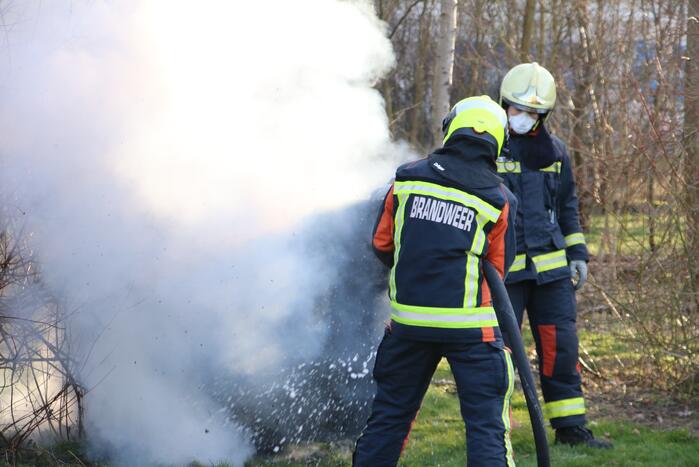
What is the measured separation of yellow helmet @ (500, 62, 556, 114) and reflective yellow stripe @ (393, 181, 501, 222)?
1.43 metres

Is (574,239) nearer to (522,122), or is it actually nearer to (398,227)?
(522,122)

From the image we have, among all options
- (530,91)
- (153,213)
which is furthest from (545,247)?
(153,213)

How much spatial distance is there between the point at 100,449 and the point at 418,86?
532 inches

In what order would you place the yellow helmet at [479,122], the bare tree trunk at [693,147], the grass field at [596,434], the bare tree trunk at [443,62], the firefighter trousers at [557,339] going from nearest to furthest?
1. the yellow helmet at [479,122]
2. the grass field at [596,434]
3. the firefighter trousers at [557,339]
4. the bare tree trunk at [693,147]
5. the bare tree trunk at [443,62]

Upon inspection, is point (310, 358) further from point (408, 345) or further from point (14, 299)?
point (14, 299)

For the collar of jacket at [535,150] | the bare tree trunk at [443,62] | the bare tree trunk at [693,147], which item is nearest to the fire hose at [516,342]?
the collar of jacket at [535,150]

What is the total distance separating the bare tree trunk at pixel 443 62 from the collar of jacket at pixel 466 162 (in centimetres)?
356

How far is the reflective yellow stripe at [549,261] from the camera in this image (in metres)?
4.67


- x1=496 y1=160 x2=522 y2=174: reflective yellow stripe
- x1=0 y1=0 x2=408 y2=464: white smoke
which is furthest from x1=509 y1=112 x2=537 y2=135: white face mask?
x1=0 y1=0 x2=408 y2=464: white smoke

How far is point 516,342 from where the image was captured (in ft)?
11.5

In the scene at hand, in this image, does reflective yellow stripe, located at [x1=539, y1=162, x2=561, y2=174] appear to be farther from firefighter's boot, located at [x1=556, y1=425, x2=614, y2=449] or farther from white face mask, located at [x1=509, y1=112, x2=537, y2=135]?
firefighter's boot, located at [x1=556, y1=425, x2=614, y2=449]

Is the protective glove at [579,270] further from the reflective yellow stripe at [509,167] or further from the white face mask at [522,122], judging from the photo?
the white face mask at [522,122]

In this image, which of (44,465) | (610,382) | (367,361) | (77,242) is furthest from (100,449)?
(610,382)

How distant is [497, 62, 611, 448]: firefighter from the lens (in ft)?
15.3
